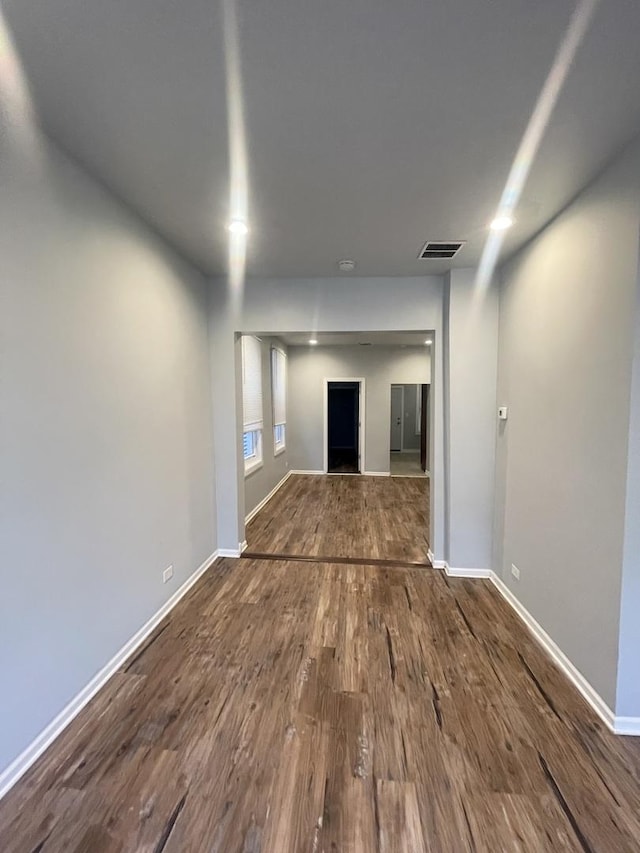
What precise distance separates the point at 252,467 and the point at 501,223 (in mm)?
3923

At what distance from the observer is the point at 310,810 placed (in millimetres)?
1388

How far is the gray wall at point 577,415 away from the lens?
1696 mm

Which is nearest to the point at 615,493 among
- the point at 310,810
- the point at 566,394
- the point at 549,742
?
the point at 566,394

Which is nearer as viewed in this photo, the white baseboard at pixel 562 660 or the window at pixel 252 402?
the white baseboard at pixel 562 660

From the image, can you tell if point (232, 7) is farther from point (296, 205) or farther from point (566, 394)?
point (566, 394)

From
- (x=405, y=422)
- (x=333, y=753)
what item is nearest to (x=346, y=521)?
(x=333, y=753)

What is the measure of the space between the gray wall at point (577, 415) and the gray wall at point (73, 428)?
101 inches

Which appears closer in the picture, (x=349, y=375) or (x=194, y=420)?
(x=194, y=420)

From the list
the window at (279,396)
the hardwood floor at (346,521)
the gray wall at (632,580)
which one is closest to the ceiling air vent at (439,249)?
the gray wall at (632,580)

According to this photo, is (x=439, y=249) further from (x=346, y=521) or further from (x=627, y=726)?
(x=346, y=521)

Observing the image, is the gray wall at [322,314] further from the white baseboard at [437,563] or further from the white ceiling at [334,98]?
the white ceiling at [334,98]

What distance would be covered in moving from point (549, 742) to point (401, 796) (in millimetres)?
755

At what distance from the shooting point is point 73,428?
182cm

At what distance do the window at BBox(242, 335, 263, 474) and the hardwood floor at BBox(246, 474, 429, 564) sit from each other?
2.65 ft
